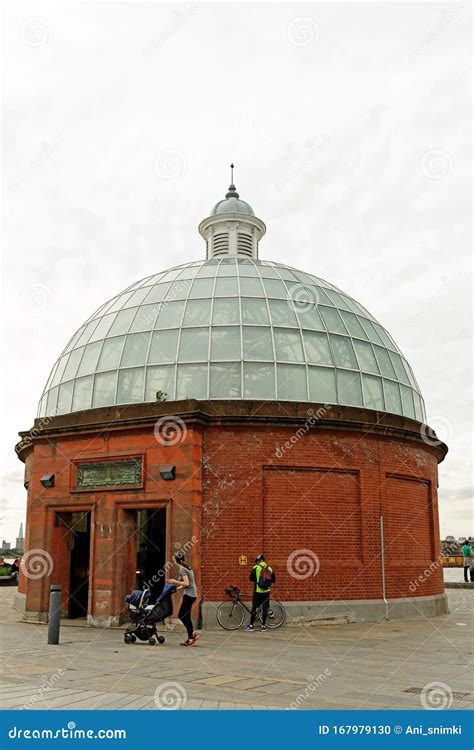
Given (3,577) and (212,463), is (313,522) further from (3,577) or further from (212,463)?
(3,577)

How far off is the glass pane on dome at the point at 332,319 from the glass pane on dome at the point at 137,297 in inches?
224

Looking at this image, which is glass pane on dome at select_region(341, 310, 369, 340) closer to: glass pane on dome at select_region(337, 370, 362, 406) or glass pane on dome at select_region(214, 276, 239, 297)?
glass pane on dome at select_region(337, 370, 362, 406)

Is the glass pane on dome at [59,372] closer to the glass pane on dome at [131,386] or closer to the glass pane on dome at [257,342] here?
the glass pane on dome at [131,386]

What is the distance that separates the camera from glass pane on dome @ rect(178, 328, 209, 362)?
18953 millimetres

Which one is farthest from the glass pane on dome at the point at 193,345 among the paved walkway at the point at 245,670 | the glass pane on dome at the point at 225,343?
the paved walkway at the point at 245,670

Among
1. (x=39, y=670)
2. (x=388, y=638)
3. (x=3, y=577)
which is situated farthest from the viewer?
(x=3, y=577)

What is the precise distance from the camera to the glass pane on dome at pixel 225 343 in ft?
61.9

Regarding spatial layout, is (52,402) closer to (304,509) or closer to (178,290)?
(178,290)

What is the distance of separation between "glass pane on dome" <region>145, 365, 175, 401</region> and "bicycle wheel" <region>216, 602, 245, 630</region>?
19.0 ft

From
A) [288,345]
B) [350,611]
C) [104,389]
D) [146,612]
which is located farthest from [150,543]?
[146,612]

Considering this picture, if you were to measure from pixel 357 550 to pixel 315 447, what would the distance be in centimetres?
293

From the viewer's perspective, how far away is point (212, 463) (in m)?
16.8

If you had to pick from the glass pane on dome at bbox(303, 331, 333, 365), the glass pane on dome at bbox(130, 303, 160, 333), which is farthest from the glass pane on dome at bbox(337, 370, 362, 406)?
the glass pane on dome at bbox(130, 303, 160, 333)

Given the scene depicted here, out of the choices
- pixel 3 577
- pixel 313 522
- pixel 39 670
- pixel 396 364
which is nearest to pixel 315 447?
pixel 313 522
